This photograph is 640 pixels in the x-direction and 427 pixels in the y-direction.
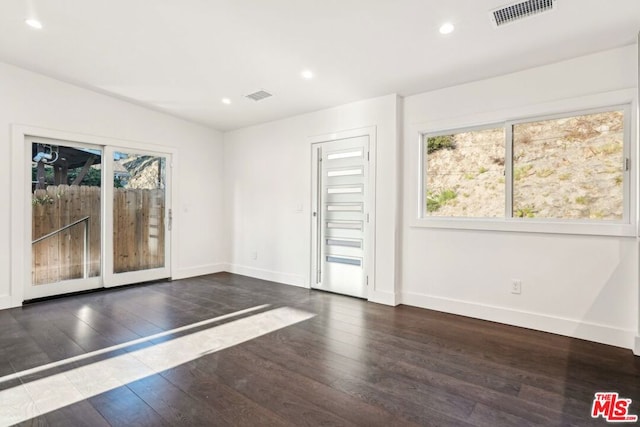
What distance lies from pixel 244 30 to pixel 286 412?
3.06 m

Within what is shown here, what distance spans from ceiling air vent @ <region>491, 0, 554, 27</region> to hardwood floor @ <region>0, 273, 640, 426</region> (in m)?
2.66

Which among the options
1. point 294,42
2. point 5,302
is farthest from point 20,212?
point 294,42

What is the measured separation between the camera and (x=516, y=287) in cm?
343

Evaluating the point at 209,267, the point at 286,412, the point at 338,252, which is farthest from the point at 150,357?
the point at 209,267

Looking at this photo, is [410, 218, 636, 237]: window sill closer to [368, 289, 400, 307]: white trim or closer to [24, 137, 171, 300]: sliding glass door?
[368, 289, 400, 307]: white trim

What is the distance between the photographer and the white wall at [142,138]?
13.1 ft

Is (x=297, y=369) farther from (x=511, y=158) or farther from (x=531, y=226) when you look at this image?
(x=511, y=158)

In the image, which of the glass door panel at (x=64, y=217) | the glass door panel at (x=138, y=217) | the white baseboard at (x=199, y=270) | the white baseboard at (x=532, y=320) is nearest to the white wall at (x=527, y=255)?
the white baseboard at (x=532, y=320)

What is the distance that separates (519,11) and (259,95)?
3036mm

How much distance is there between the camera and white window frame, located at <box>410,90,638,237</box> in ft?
9.53

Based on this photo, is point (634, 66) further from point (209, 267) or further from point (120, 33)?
point (209, 267)

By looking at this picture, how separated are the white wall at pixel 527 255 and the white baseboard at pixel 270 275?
165cm

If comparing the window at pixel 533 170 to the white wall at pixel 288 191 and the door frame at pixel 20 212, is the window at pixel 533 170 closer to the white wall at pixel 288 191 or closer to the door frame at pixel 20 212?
the white wall at pixel 288 191

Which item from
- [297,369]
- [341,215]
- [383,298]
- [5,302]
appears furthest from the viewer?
[341,215]
